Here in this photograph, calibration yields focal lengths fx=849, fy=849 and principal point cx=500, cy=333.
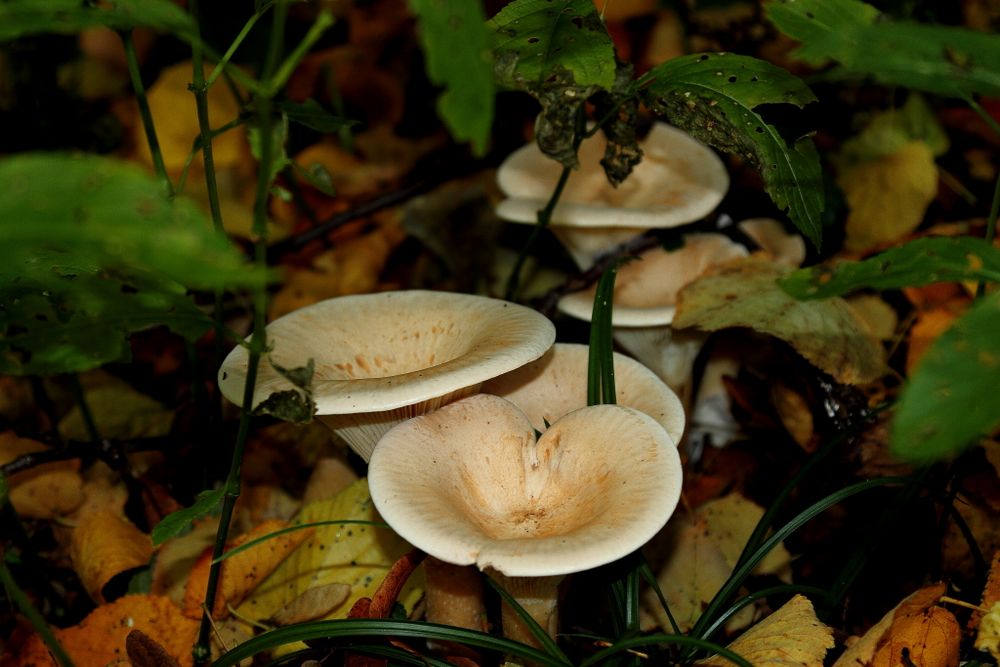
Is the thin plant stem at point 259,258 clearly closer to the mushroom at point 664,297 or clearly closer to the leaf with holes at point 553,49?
the leaf with holes at point 553,49

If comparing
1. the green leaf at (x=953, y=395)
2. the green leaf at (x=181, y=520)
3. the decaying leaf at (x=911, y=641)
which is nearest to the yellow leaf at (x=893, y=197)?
the decaying leaf at (x=911, y=641)

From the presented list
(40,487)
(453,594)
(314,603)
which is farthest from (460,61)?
(40,487)

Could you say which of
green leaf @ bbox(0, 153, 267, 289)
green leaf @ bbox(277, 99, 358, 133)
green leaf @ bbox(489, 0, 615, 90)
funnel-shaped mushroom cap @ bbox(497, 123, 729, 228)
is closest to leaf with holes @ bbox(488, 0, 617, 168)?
green leaf @ bbox(489, 0, 615, 90)

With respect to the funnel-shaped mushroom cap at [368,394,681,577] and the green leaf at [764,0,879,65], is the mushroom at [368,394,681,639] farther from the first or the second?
the green leaf at [764,0,879,65]

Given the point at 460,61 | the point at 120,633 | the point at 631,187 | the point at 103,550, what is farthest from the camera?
the point at 631,187

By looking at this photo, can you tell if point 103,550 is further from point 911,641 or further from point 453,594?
point 911,641

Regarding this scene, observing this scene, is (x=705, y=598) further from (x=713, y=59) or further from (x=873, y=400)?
(x=713, y=59)

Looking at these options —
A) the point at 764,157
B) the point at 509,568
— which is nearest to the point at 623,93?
the point at 764,157
